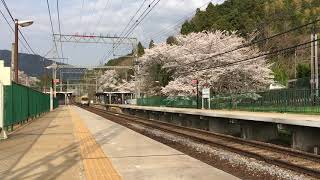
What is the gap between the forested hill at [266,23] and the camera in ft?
256

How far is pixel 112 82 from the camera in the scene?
154750 millimetres

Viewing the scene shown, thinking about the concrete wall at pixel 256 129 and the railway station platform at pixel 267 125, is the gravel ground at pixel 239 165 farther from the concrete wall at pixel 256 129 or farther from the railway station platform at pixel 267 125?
the concrete wall at pixel 256 129

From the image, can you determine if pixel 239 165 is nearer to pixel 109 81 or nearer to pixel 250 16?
pixel 250 16

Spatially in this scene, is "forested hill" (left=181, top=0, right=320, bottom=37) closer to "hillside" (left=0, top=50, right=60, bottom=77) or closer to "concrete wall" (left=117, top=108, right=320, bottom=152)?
"hillside" (left=0, top=50, right=60, bottom=77)

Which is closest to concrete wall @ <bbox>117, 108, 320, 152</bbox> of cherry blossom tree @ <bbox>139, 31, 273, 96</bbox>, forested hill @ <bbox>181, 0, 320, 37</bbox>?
cherry blossom tree @ <bbox>139, 31, 273, 96</bbox>

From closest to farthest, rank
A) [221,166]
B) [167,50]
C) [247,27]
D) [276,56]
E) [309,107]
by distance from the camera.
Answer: [221,166] < [309,107] < [167,50] < [247,27] < [276,56]

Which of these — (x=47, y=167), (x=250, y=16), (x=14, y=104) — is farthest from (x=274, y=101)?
(x=250, y=16)

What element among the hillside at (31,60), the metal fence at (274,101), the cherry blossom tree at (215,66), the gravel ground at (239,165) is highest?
the hillside at (31,60)

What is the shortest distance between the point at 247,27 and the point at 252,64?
27.8 metres

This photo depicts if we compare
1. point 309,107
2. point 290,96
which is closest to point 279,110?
point 290,96

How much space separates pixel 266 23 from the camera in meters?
84.8

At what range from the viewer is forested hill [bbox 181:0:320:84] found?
7812cm

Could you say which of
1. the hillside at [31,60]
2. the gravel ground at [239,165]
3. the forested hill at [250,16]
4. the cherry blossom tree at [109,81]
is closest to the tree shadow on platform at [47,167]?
the gravel ground at [239,165]

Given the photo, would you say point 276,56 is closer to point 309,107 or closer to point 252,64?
point 252,64
